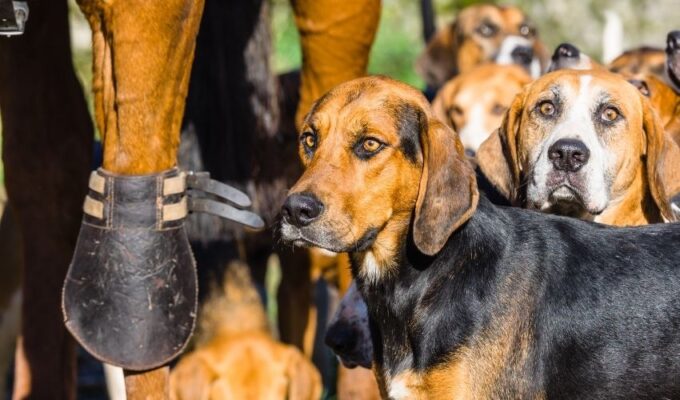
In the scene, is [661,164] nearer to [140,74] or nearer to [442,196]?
[442,196]

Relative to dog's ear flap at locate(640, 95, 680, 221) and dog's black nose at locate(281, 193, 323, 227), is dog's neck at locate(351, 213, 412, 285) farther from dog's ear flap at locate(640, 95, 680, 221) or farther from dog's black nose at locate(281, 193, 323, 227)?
dog's ear flap at locate(640, 95, 680, 221)

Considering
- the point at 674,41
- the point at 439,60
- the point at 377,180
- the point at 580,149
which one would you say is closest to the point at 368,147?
the point at 377,180

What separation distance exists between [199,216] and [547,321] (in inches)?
82.1

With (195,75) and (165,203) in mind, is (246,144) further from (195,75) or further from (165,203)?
(165,203)

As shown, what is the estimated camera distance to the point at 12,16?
430 cm

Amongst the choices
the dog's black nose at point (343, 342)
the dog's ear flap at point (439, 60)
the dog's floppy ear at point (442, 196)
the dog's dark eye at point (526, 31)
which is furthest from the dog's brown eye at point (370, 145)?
the dog's ear flap at point (439, 60)

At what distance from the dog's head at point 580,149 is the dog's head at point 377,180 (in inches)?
34.6

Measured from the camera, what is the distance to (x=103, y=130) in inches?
174

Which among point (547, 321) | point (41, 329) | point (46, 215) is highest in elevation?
point (547, 321)

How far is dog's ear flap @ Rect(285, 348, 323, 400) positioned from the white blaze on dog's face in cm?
116

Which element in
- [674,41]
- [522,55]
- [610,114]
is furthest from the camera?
[522,55]

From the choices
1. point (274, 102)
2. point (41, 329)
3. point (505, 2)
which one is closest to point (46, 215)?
point (41, 329)

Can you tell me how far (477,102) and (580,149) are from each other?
2.20m

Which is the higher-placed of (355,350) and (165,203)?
(165,203)
